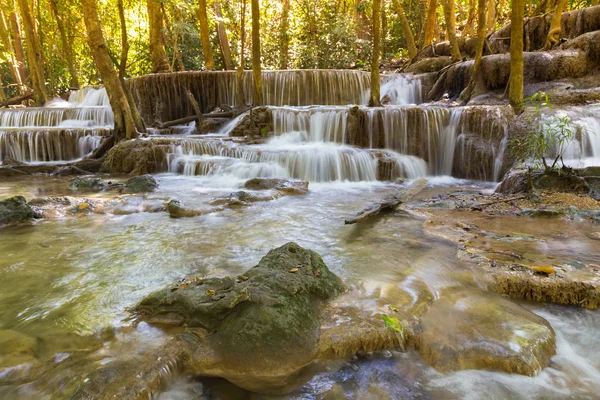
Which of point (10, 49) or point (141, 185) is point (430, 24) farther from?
point (10, 49)

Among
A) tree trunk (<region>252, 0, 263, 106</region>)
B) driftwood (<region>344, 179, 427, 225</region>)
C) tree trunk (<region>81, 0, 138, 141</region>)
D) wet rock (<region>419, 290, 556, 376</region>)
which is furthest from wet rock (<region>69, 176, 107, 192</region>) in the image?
wet rock (<region>419, 290, 556, 376</region>)

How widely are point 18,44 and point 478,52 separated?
23.0m

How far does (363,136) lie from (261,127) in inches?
127

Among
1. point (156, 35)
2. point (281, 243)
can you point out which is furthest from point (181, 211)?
point (156, 35)

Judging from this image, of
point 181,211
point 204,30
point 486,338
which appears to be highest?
point 204,30

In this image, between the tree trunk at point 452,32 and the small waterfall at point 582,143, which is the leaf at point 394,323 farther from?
the tree trunk at point 452,32

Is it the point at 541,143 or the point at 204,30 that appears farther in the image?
the point at 204,30

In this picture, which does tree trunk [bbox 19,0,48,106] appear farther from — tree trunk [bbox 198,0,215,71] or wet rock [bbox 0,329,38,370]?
wet rock [bbox 0,329,38,370]

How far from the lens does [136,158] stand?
1023cm

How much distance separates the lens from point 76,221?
5.73 meters

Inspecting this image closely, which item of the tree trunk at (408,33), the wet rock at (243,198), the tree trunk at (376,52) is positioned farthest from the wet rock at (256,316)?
the tree trunk at (408,33)

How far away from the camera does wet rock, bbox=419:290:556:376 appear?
233 centimetres

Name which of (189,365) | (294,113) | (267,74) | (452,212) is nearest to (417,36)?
(267,74)

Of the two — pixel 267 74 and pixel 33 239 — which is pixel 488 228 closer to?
pixel 33 239
